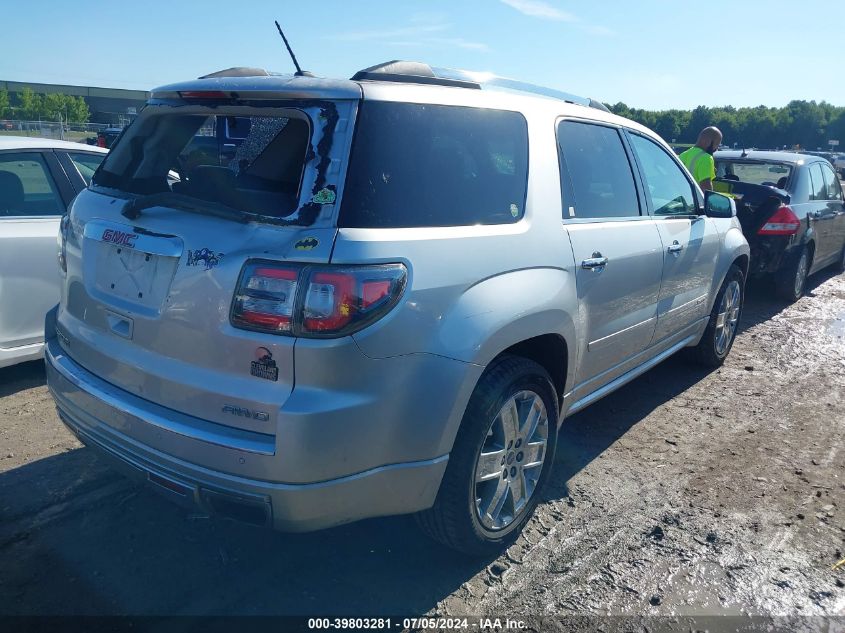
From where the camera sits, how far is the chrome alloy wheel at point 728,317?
18.8 feet

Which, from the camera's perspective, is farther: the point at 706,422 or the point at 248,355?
the point at 706,422

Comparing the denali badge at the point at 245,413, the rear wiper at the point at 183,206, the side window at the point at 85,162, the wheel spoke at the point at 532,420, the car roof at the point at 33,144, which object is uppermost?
the rear wiper at the point at 183,206

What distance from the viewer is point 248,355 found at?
7.65ft

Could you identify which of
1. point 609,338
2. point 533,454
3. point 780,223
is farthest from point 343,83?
point 780,223

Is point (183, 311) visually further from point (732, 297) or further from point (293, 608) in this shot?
A: point (732, 297)

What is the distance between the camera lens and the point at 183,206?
8.52ft

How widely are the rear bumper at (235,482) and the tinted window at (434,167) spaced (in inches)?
35.6

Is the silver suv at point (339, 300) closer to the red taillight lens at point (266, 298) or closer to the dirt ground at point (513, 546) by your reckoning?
the red taillight lens at point (266, 298)

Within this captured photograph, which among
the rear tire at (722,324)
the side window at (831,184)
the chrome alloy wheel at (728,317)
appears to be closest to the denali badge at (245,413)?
the rear tire at (722,324)

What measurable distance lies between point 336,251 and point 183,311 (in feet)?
1.99

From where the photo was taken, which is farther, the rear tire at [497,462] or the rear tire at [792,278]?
the rear tire at [792,278]

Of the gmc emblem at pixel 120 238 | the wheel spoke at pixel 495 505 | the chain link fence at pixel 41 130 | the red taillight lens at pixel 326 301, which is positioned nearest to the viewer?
the red taillight lens at pixel 326 301

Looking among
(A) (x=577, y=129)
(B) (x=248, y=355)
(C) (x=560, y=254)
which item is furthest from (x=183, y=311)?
(A) (x=577, y=129)

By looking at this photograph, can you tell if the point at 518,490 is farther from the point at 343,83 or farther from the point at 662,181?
the point at 662,181
